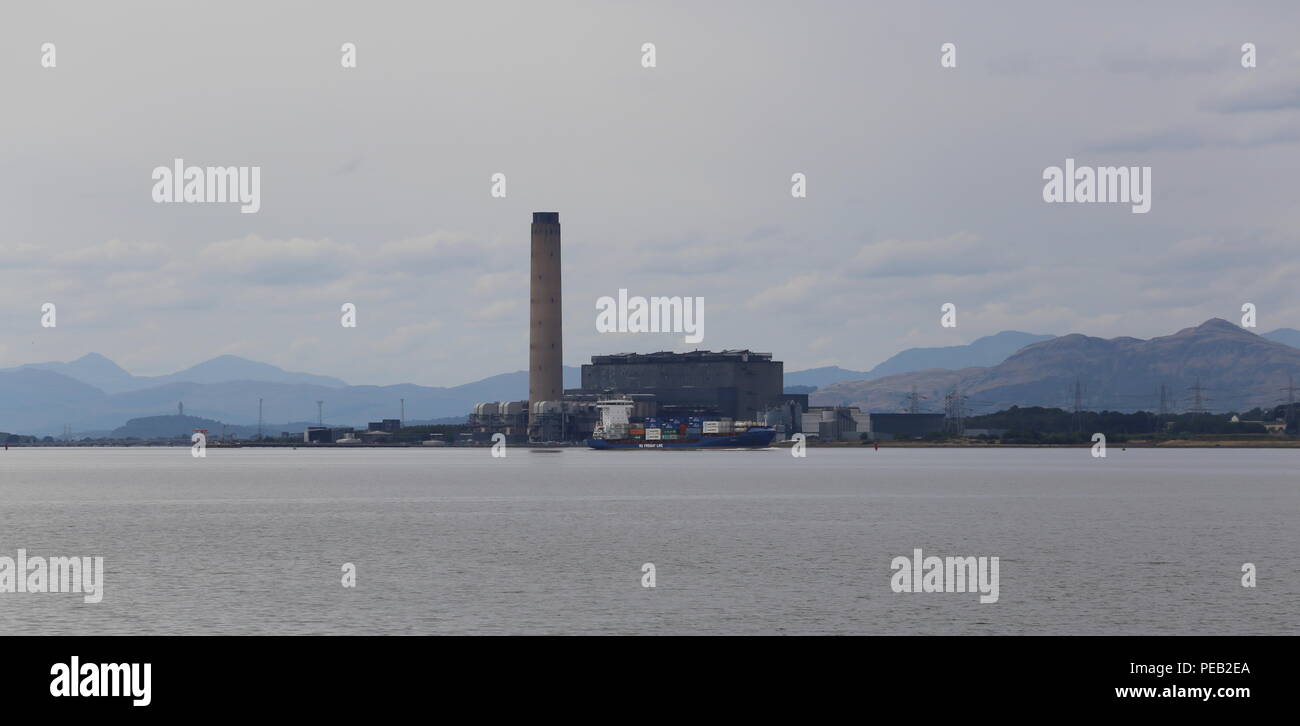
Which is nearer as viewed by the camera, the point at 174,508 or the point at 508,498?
the point at 174,508

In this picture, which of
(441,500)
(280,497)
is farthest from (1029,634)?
Result: (280,497)
